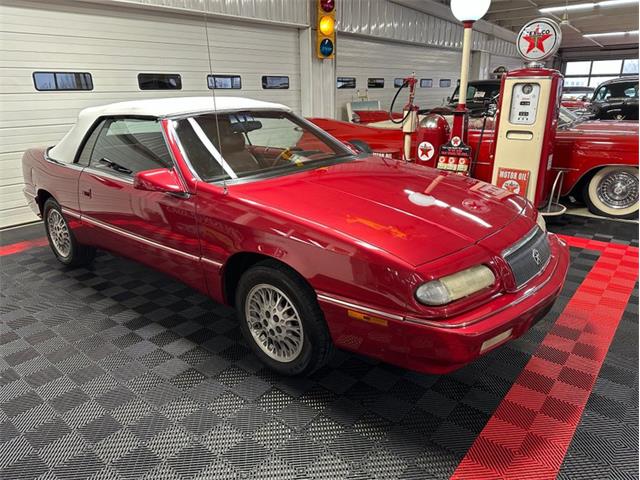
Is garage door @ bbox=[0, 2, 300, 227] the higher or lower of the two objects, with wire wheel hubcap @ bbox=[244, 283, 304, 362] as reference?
higher

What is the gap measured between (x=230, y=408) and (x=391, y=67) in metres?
10.5

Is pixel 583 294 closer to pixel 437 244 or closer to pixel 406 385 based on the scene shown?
pixel 406 385

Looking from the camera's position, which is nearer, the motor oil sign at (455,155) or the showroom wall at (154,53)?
the motor oil sign at (455,155)

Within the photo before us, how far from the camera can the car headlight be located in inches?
62.4

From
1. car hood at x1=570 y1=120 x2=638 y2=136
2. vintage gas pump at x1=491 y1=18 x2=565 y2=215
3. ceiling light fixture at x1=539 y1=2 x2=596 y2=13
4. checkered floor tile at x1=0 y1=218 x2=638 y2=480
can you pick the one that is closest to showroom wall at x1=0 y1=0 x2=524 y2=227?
checkered floor tile at x1=0 y1=218 x2=638 y2=480

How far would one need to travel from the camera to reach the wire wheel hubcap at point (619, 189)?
4.61 meters

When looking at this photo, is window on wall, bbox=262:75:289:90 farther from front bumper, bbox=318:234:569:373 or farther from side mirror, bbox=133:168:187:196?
front bumper, bbox=318:234:569:373

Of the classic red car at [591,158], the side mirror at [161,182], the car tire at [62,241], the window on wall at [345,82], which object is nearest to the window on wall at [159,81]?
the car tire at [62,241]

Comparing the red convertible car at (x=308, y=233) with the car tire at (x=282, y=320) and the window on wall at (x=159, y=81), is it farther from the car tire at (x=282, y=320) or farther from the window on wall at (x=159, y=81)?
the window on wall at (x=159, y=81)

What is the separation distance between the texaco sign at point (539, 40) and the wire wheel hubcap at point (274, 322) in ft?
12.9

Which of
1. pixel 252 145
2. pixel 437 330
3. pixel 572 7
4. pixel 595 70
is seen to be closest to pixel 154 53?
pixel 252 145

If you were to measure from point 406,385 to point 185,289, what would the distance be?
71.9 inches

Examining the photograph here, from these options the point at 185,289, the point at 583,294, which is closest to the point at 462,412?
the point at 583,294

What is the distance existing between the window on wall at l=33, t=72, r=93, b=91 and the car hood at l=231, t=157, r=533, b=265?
4.28 meters
